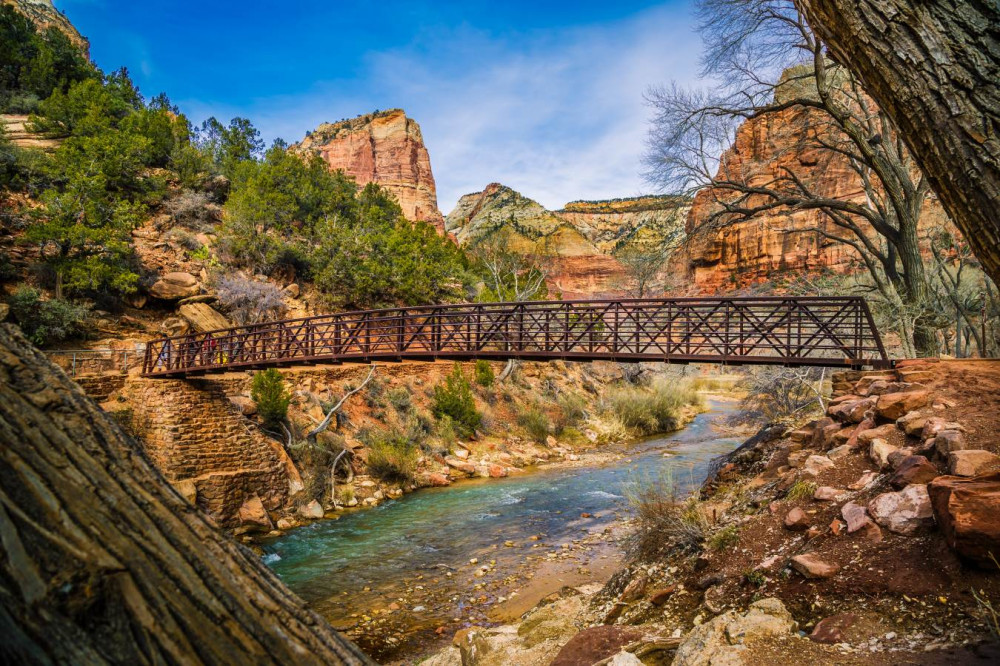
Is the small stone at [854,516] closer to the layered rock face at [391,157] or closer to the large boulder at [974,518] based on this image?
the large boulder at [974,518]

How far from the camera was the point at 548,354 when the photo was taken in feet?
33.9

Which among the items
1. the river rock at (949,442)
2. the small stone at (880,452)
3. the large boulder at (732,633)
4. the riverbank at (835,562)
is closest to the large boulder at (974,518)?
the riverbank at (835,562)

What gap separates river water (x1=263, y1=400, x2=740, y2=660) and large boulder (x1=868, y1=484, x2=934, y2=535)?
260 centimetres

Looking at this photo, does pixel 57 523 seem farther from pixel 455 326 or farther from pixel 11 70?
pixel 11 70

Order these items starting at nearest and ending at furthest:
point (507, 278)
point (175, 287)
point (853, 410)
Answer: point (853, 410), point (175, 287), point (507, 278)

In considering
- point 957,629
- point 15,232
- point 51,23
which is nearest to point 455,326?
point 957,629

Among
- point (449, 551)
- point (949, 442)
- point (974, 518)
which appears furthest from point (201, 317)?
point (974, 518)

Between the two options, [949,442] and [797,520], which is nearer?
[949,442]

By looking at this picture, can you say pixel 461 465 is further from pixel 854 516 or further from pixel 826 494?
pixel 854 516

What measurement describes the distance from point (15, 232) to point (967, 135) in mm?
24167

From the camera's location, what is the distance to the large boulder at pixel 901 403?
5.82 metres

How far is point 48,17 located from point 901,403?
7340cm

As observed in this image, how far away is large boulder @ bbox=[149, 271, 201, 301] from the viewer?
19438 millimetres

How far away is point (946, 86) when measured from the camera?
5.98ft
